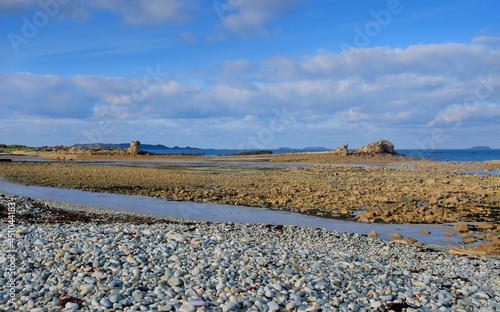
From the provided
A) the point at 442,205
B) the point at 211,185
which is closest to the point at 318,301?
the point at 442,205

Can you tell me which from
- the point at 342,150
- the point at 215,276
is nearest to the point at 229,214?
the point at 215,276

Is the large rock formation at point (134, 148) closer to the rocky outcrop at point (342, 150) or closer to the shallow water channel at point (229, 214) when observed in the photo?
the rocky outcrop at point (342, 150)

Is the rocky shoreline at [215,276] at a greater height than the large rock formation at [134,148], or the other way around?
the large rock formation at [134,148]

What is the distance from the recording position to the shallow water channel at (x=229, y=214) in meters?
16.9

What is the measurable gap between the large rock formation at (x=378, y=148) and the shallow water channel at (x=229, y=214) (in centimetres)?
6509

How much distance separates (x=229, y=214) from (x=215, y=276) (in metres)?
11.4

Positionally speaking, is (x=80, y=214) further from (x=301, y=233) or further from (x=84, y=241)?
(x=301, y=233)

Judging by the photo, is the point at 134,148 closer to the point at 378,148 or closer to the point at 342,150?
the point at 342,150

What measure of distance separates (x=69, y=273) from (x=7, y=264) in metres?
1.51

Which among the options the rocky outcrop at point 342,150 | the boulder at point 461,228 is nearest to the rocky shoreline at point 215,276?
the boulder at point 461,228

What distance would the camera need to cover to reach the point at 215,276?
875cm
